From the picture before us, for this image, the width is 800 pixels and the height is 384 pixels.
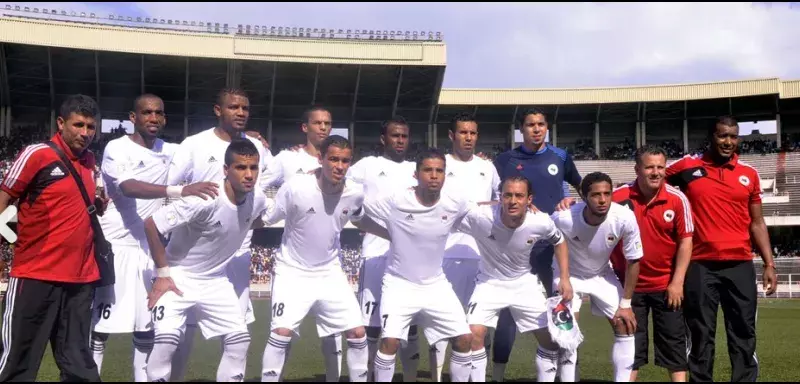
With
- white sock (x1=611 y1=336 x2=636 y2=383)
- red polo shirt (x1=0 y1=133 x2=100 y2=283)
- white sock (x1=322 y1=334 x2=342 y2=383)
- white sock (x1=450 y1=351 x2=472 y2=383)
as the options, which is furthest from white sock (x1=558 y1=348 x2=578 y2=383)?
red polo shirt (x1=0 y1=133 x2=100 y2=283)

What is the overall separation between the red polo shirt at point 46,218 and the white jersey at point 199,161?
1.26 m

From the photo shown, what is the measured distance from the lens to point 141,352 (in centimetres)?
641

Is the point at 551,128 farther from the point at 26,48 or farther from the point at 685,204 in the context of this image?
the point at 685,204

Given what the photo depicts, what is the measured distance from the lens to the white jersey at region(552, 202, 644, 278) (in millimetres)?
6562

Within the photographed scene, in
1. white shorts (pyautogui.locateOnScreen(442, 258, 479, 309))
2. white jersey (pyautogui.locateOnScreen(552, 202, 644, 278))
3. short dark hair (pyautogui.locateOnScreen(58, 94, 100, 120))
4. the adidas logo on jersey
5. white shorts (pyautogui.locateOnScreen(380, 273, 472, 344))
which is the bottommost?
white shorts (pyautogui.locateOnScreen(380, 273, 472, 344))

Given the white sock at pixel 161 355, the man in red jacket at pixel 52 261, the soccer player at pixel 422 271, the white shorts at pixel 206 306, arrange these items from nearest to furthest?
the man in red jacket at pixel 52 261, the white sock at pixel 161 355, the white shorts at pixel 206 306, the soccer player at pixel 422 271

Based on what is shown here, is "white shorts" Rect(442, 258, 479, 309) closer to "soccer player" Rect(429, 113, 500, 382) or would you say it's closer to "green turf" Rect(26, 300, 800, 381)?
"soccer player" Rect(429, 113, 500, 382)

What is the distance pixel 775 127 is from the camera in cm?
4016

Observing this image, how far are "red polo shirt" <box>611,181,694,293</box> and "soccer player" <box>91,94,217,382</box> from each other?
14.6 feet

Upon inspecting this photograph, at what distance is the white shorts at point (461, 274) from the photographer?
7.66 m

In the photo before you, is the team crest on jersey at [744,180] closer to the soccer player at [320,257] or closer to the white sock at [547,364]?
the white sock at [547,364]

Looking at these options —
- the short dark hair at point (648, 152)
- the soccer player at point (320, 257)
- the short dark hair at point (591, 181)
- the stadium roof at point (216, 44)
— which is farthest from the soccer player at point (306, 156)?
the stadium roof at point (216, 44)

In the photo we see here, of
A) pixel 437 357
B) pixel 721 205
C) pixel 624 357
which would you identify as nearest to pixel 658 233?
pixel 721 205

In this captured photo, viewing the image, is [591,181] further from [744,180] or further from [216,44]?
[216,44]
